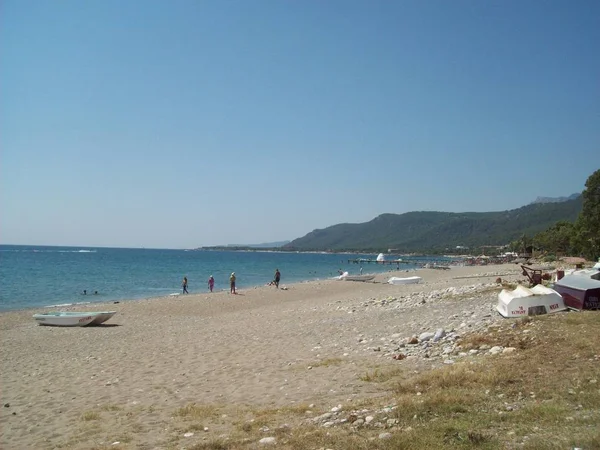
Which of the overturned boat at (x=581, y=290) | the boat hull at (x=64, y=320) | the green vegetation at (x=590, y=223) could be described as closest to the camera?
the overturned boat at (x=581, y=290)

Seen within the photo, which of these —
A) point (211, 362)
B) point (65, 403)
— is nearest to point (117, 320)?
point (211, 362)

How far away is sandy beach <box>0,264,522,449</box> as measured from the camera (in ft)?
27.9

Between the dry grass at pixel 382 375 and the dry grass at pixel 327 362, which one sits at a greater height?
the dry grass at pixel 382 375

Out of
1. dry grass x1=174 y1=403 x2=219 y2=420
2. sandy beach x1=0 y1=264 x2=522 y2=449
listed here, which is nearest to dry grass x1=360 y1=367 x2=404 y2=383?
sandy beach x1=0 y1=264 x2=522 y2=449

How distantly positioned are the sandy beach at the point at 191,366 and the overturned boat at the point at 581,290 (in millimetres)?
2023

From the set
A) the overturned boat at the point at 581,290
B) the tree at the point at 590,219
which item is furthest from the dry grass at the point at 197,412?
the tree at the point at 590,219

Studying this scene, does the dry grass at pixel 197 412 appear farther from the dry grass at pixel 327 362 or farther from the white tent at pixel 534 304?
the white tent at pixel 534 304

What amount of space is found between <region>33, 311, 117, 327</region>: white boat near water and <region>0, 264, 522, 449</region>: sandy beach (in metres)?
0.51

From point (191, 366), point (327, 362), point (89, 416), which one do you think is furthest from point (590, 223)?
point (89, 416)

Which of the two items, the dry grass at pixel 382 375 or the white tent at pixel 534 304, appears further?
the white tent at pixel 534 304

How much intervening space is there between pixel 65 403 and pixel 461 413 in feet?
28.5

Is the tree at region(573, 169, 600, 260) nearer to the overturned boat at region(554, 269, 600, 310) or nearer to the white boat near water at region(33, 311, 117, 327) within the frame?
the overturned boat at region(554, 269, 600, 310)

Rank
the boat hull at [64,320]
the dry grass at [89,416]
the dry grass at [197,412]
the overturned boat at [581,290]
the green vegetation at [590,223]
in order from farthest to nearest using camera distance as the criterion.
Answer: the green vegetation at [590,223] → the boat hull at [64,320] → the overturned boat at [581,290] → the dry grass at [89,416] → the dry grass at [197,412]

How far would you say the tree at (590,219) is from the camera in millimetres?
48750
